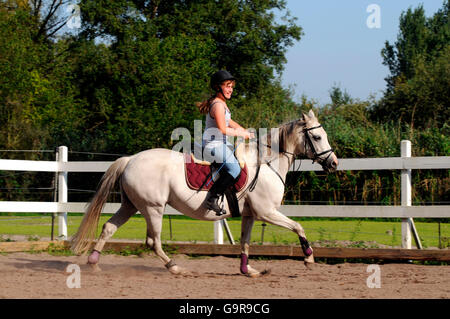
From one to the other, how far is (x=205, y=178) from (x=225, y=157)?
0.37m

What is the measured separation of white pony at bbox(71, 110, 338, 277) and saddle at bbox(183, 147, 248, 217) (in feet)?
0.21

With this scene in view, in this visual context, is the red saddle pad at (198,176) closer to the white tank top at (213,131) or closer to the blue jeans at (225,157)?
the blue jeans at (225,157)

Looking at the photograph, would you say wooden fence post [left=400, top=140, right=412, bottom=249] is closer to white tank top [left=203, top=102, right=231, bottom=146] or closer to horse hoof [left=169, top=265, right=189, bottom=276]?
white tank top [left=203, top=102, right=231, bottom=146]

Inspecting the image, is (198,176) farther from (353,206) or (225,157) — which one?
(353,206)

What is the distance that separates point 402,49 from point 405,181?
5887 cm

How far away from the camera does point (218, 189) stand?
7496 mm

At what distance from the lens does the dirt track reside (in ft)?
19.9

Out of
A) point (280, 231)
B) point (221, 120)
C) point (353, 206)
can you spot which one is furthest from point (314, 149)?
point (280, 231)

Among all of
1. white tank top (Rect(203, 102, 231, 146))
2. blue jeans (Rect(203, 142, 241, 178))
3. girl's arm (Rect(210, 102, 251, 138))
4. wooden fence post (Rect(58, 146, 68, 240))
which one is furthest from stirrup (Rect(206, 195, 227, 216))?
wooden fence post (Rect(58, 146, 68, 240))

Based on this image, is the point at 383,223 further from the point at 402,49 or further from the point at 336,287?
the point at 402,49

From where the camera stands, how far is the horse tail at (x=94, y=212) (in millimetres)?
7910

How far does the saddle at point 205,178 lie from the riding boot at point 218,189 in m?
0.09

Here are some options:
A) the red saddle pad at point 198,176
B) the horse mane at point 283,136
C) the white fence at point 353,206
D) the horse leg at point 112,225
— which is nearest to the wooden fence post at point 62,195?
the white fence at point 353,206

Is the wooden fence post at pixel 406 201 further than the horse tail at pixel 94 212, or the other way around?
the wooden fence post at pixel 406 201
